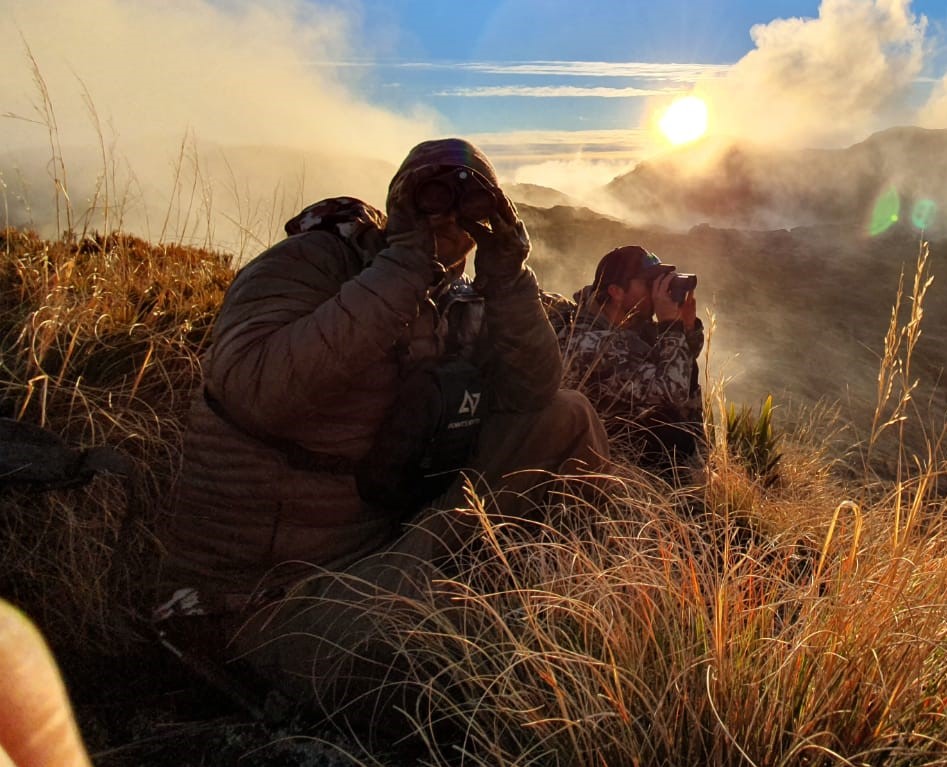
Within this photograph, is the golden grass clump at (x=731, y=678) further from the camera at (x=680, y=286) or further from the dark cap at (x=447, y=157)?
the camera at (x=680, y=286)

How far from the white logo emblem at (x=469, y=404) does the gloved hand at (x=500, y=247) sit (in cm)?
30

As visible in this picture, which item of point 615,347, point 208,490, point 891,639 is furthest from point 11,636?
point 615,347

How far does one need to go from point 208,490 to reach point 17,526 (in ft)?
2.71

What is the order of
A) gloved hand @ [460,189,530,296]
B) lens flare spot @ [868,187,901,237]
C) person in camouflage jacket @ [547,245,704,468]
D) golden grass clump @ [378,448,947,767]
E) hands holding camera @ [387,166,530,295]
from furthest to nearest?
lens flare spot @ [868,187,901,237], person in camouflage jacket @ [547,245,704,468], gloved hand @ [460,189,530,296], hands holding camera @ [387,166,530,295], golden grass clump @ [378,448,947,767]

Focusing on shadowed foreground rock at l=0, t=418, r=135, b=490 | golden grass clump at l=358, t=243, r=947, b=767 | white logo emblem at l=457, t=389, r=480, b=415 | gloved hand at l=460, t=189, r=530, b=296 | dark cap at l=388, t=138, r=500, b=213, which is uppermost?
dark cap at l=388, t=138, r=500, b=213

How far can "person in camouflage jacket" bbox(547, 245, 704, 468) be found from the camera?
12.3ft

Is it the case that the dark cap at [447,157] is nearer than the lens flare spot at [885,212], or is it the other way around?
the dark cap at [447,157]

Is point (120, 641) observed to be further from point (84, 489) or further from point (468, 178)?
point (468, 178)

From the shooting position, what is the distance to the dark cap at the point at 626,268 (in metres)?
3.94

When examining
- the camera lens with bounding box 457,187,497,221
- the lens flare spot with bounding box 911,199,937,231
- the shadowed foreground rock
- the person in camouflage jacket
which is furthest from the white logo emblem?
the lens flare spot with bounding box 911,199,937,231

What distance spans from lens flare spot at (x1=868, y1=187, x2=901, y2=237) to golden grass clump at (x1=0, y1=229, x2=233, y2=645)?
29210 millimetres

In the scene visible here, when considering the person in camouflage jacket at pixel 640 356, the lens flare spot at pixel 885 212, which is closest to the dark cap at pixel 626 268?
the person in camouflage jacket at pixel 640 356

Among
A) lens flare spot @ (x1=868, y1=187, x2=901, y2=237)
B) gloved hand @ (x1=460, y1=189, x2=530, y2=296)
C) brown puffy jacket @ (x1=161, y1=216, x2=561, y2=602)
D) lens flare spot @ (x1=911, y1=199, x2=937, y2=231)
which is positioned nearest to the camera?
brown puffy jacket @ (x1=161, y1=216, x2=561, y2=602)

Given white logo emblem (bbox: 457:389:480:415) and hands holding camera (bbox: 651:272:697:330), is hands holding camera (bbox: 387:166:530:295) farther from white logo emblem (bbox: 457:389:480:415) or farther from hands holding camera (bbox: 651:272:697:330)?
hands holding camera (bbox: 651:272:697:330)
